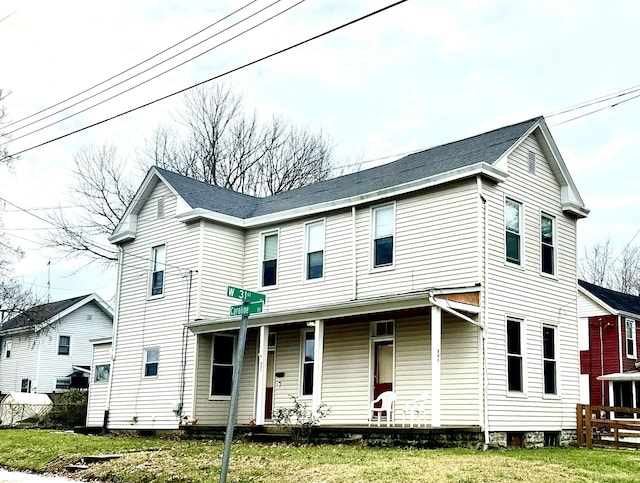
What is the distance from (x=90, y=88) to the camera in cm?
1567

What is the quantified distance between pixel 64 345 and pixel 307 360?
26692 mm

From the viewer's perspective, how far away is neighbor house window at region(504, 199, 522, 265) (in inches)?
747

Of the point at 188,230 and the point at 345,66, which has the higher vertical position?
the point at 345,66

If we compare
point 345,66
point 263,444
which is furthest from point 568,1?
point 263,444

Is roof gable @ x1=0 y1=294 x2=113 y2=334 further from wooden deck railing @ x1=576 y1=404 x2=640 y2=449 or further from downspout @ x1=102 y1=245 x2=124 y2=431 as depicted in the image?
wooden deck railing @ x1=576 y1=404 x2=640 y2=449

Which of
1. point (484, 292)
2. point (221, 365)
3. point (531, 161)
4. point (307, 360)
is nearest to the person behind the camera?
point (484, 292)

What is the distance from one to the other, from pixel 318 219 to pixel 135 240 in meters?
7.10

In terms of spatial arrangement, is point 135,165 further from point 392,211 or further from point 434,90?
point 392,211

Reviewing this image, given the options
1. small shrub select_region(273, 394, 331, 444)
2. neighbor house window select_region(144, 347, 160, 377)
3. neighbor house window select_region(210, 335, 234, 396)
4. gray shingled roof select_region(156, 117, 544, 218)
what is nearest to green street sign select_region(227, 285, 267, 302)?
small shrub select_region(273, 394, 331, 444)

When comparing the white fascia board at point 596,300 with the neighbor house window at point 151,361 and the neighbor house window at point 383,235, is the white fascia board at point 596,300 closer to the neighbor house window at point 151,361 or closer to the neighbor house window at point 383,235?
the neighbor house window at point 383,235

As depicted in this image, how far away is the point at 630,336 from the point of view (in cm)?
3478

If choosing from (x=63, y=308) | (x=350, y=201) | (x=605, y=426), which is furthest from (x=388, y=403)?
(x=63, y=308)

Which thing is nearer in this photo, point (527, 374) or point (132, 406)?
point (527, 374)

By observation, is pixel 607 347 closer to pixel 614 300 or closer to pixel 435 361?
pixel 614 300
